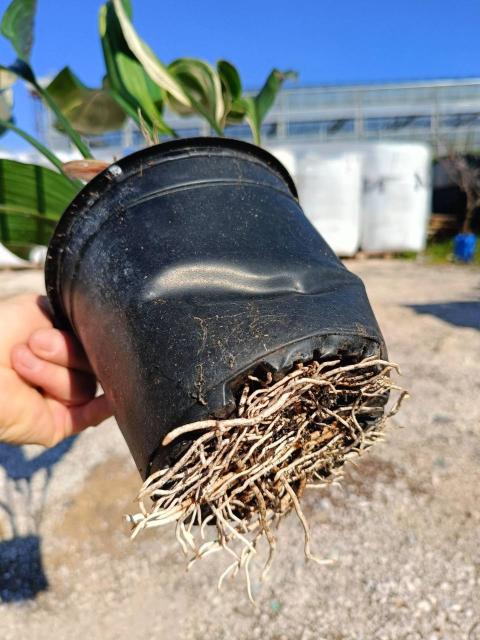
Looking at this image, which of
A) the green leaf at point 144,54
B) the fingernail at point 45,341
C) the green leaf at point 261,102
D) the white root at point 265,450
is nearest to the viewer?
the white root at point 265,450

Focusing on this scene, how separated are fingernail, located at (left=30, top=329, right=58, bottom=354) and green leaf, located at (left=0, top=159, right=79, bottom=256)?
32 cm

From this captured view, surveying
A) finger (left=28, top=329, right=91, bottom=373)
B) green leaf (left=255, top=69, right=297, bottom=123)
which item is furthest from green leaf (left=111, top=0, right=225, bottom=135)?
finger (left=28, top=329, right=91, bottom=373)

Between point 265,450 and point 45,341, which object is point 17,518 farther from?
point 265,450

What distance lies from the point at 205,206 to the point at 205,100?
1.95 feet

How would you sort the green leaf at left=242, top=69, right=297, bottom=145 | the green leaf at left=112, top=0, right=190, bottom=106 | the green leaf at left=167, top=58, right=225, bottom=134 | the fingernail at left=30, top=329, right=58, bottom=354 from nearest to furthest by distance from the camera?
the fingernail at left=30, top=329, right=58, bottom=354 → the green leaf at left=112, top=0, right=190, bottom=106 → the green leaf at left=167, top=58, right=225, bottom=134 → the green leaf at left=242, top=69, right=297, bottom=145

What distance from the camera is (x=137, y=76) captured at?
1.06 m

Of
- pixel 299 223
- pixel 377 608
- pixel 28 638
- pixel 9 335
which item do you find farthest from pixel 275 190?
pixel 28 638

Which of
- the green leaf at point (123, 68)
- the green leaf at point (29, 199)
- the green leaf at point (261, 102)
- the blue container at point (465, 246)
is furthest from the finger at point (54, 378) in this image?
the blue container at point (465, 246)

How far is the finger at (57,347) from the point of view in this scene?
0.82 metres

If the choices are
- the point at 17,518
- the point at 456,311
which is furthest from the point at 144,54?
the point at 456,311

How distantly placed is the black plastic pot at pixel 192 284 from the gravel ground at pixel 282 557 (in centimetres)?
64

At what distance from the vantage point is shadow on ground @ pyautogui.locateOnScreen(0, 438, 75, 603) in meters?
1.19

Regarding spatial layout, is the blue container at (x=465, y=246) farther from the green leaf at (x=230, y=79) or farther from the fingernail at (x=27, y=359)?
the fingernail at (x=27, y=359)

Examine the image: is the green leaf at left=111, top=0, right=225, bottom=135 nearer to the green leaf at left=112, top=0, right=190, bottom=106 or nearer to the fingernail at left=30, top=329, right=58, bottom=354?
the green leaf at left=112, top=0, right=190, bottom=106
